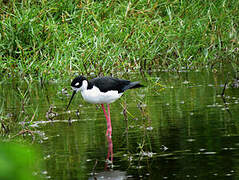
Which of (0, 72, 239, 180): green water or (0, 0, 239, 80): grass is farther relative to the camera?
(0, 0, 239, 80): grass

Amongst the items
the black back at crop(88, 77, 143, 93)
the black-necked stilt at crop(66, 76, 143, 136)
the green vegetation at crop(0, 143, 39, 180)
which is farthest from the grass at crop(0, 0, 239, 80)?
the green vegetation at crop(0, 143, 39, 180)

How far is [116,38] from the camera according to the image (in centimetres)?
1446

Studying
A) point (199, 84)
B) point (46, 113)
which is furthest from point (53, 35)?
point (46, 113)

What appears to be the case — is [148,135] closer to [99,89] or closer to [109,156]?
[109,156]

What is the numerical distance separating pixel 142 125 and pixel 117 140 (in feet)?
3.13

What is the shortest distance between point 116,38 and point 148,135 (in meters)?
8.28

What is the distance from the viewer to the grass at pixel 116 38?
44.3ft

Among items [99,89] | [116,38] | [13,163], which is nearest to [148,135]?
A: [99,89]

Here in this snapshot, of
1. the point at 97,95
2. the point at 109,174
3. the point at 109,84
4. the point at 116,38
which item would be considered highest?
the point at 116,38

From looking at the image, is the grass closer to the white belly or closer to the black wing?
the black wing

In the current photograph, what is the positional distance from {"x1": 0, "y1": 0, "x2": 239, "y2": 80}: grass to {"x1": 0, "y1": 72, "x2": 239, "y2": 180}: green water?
7.93ft

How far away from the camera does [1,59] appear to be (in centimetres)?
1419

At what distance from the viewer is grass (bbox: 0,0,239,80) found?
1350 centimetres

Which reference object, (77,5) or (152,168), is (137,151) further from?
(77,5)
